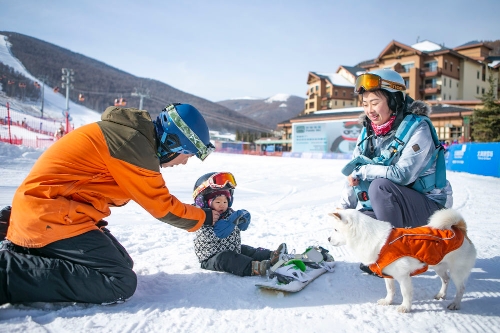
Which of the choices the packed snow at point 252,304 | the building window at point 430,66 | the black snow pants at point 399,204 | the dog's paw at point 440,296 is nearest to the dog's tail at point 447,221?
the black snow pants at point 399,204

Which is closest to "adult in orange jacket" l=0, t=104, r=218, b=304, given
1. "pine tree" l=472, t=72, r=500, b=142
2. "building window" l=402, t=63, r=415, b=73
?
"pine tree" l=472, t=72, r=500, b=142

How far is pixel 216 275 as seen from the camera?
2816mm

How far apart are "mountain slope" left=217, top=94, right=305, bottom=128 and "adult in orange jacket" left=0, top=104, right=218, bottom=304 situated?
110341 millimetres

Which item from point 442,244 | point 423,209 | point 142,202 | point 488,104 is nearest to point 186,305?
point 142,202

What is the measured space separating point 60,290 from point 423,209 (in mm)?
2848

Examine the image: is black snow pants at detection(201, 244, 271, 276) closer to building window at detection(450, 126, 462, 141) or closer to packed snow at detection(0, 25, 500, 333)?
packed snow at detection(0, 25, 500, 333)

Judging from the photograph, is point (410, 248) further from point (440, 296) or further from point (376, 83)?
point (376, 83)

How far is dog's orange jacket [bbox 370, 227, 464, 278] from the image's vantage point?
81.0 inches

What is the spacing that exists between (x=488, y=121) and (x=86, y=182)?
102ft

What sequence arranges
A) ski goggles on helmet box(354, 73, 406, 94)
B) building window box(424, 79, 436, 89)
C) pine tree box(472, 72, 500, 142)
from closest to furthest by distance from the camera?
ski goggles on helmet box(354, 73, 406, 94), pine tree box(472, 72, 500, 142), building window box(424, 79, 436, 89)

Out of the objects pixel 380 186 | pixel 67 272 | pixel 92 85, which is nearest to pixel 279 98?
pixel 92 85

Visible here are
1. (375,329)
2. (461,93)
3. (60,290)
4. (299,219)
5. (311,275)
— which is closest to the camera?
(375,329)

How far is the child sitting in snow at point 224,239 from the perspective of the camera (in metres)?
2.81

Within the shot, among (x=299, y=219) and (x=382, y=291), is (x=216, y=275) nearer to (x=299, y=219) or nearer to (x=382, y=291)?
(x=382, y=291)
